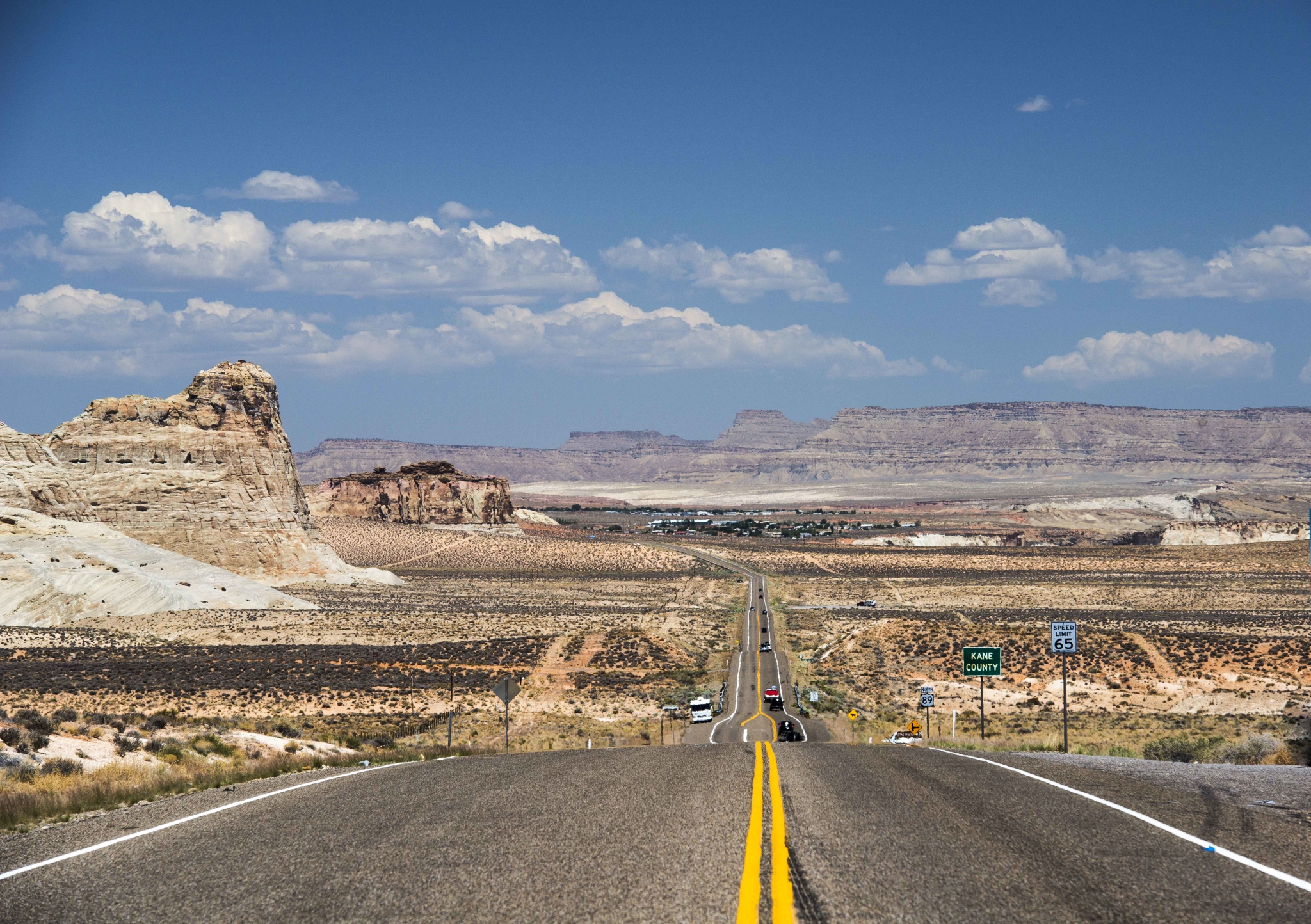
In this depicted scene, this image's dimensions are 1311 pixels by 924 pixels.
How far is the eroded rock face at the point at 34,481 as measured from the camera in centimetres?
6253

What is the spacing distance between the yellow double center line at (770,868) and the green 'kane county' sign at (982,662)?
61.9ft

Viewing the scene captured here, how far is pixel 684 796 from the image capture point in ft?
31.3

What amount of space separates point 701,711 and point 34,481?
157ft

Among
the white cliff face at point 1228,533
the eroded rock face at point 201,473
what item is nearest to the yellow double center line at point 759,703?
the eroded rock face at point 201,473

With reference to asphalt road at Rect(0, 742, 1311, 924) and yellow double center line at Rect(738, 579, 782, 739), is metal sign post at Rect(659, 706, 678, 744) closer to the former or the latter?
yellow double center line at Rect(738, 579, 782, 739)

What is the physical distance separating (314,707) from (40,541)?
30961 mm

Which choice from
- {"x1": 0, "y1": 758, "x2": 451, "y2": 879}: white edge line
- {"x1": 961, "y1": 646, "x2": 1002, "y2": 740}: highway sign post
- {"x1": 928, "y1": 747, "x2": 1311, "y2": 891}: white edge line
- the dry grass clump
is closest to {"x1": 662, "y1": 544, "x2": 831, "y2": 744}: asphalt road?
{"x1": 961, "y1": 646, "x2": 1002, "y2": 740}: highway sign post

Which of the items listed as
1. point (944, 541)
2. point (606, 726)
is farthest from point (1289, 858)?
point (944, 541)

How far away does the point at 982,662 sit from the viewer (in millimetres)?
27375

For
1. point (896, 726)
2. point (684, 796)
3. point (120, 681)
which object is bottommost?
point (896, 726)

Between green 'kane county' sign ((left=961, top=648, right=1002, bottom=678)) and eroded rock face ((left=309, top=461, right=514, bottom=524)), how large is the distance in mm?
134519

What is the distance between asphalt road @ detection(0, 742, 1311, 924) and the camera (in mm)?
5938

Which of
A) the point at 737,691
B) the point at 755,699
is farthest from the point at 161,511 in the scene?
the point at 755,699

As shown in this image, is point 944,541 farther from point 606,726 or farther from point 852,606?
point 606,726
